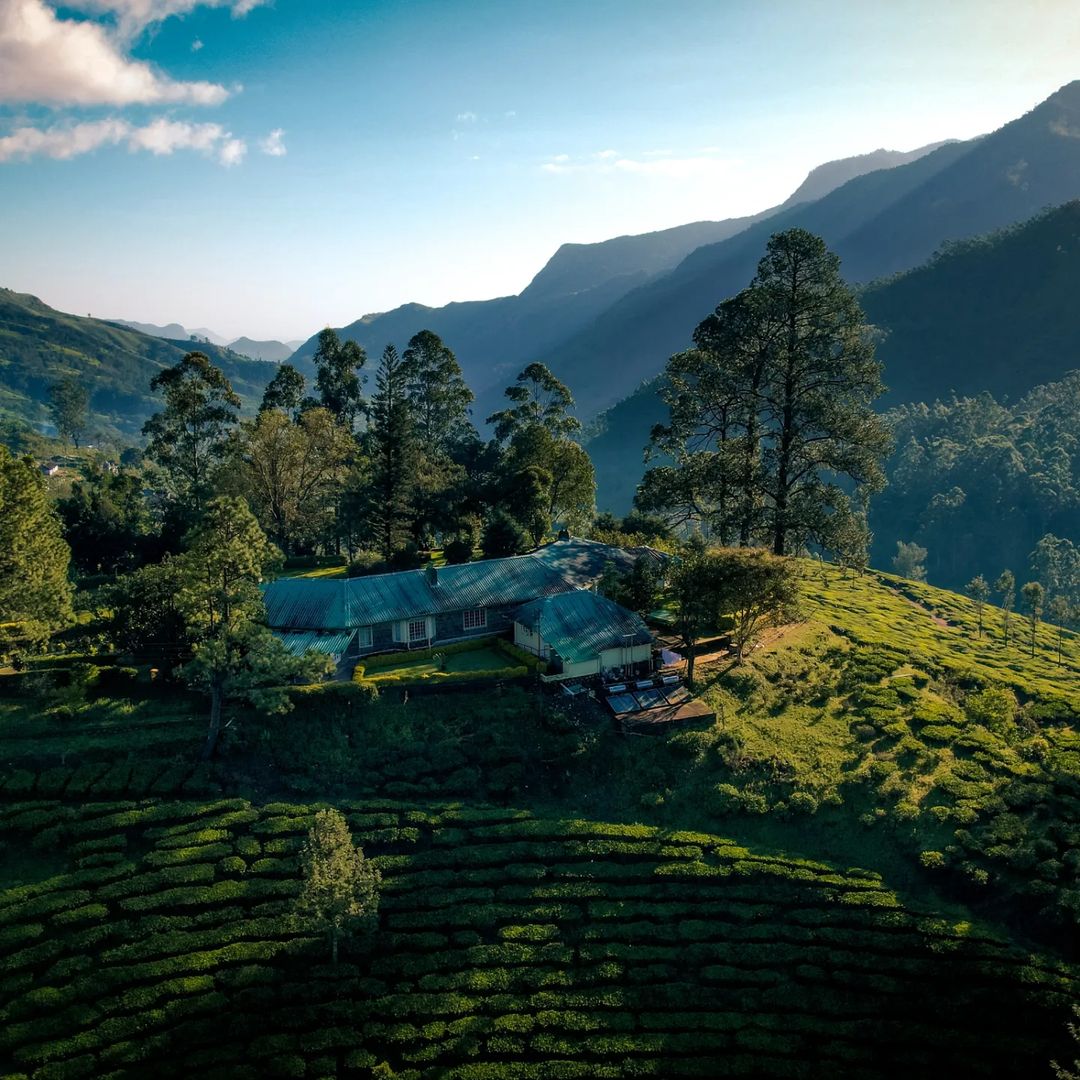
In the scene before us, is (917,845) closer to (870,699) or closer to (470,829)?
(870,699)

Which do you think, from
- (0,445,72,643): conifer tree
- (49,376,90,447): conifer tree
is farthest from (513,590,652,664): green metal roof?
(49,376,90,447): conifer tree

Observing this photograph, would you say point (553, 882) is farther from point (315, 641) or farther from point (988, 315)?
point (988, 315)

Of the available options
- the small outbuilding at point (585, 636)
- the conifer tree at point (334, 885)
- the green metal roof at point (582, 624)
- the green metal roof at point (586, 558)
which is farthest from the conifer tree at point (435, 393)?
the conifer tree at point (334, 885)

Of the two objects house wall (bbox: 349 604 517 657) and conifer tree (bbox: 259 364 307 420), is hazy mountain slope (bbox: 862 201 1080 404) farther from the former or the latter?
house wall (bbox: 349 604 517 657)

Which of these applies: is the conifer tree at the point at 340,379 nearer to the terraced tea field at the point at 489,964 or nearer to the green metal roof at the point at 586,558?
the green metal roof at the point at 586,558

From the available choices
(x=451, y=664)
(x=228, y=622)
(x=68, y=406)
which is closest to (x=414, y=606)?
(x=451, y=664)

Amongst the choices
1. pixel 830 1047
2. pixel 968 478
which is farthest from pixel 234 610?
pixel 968 478
